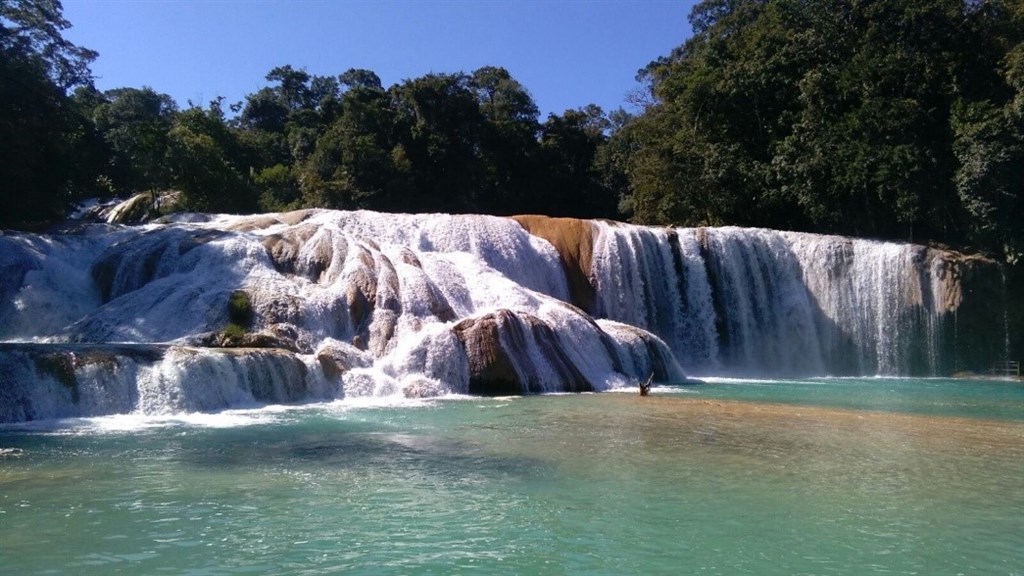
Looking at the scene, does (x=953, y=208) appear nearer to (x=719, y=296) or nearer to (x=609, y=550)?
(x=719, y=296)

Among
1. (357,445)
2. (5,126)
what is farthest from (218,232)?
(357,445)

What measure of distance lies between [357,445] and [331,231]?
12.9 metres

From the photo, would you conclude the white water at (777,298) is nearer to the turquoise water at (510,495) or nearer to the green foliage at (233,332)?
the green foliage at (233,332)

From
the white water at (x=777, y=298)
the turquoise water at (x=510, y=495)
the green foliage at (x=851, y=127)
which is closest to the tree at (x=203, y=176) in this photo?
the white water at (x=777, y=298)

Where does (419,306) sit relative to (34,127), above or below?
below

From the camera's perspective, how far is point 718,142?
39000 millimetres

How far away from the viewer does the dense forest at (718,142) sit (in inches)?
1224

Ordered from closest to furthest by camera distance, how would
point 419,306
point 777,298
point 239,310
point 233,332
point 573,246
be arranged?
point 233,332, point 239,310, point 419,306, point 573,246, point 777,298

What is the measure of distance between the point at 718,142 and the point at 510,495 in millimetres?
31529

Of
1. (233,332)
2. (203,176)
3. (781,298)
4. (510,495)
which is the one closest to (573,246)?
(781,298)

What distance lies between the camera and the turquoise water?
773 cm

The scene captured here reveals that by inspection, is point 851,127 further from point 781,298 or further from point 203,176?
point 203,176

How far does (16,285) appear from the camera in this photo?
23.2 m

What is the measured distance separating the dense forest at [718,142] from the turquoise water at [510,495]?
1829cm
